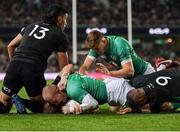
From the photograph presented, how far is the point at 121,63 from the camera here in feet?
38.6

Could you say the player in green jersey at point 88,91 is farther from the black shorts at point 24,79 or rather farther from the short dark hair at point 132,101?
the black shorts at point 24,79

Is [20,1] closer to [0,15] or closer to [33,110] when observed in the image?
[0,15]

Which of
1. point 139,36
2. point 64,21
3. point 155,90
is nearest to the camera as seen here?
point 155,90

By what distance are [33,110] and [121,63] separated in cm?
163

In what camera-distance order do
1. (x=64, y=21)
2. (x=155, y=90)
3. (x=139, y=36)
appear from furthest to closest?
1. (x=139, y=36)
2. (x=64, y=21)
3. (x=155, y=90)

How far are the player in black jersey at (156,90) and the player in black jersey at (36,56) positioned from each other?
1.26 metres

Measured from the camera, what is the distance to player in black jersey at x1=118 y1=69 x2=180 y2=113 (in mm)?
11141

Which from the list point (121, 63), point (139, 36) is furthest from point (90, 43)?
point (139, 36)

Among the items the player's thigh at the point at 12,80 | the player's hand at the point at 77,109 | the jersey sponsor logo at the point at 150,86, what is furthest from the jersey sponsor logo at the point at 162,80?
the player's thigh at the point at 12,80

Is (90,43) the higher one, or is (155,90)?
(90,43)

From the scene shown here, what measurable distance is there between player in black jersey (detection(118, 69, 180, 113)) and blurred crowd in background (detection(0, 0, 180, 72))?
29.2 metres

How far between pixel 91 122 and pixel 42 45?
2.02 m

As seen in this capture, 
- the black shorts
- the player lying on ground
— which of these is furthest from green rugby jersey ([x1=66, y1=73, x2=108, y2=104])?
the black shorts

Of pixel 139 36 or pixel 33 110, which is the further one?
pixel 139 36
